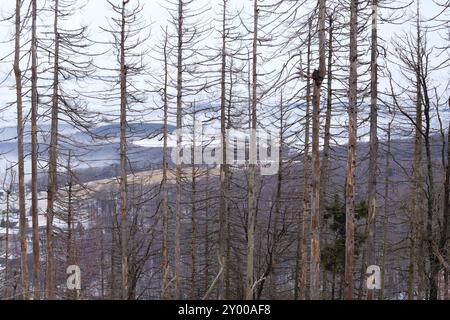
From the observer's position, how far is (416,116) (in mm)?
15477

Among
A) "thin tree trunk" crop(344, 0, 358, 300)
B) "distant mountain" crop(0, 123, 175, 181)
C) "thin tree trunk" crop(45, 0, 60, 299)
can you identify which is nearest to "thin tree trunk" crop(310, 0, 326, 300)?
"thin tree trunk" crop(344, 0, 358, 300)

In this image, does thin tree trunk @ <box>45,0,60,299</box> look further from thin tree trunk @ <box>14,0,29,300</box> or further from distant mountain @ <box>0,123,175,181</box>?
thin tree trunk @ <box>14,0,29,300</box>

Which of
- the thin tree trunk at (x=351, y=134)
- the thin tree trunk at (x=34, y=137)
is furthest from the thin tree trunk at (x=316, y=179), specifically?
the thin tree trunk at (x=34, y=137)

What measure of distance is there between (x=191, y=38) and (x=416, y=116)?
8054 millimetres

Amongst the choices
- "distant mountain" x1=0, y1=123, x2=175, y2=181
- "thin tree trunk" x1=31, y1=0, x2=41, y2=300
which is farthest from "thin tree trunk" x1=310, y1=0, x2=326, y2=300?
"thin tree trunk" x1=31, y1=0, x2=41, y2=300

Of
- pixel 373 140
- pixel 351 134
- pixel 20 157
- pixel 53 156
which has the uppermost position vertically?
pixel 373 140

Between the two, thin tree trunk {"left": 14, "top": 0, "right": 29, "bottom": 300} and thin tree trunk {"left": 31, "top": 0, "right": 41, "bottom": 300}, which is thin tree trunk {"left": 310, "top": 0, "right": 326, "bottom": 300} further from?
thin tree trunk {"left": 14, "top": 0, "right": 29, "bottom": 300}

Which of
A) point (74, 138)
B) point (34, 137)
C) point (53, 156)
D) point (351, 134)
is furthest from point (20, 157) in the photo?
point (351, 134)

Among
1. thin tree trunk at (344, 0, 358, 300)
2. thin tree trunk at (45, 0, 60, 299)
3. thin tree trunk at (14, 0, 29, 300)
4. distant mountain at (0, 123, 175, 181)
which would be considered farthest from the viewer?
thin tree trunk at (45, 0, 60, 299)

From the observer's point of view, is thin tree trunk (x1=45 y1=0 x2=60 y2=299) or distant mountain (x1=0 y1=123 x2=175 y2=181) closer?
distant mountain (x1=0 y1=123 x2=175 y2=181)

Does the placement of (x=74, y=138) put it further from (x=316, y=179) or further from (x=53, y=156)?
(x=316, y=179)

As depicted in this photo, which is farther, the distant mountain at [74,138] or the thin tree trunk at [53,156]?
the thin tree trunk at [53,156]

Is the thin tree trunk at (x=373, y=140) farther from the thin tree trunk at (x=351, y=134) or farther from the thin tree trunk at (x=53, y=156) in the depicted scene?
the thin tree trunk at (x=53, y=156)

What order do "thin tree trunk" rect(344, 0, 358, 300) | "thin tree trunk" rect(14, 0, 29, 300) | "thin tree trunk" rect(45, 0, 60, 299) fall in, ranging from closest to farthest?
"thin tree trunk" rect(344, 0, 358, 300)
"thin tree trunk" rect(14, 0, 29, 300)
"thin tree trunk" rect(45, 0, 60, 299)
